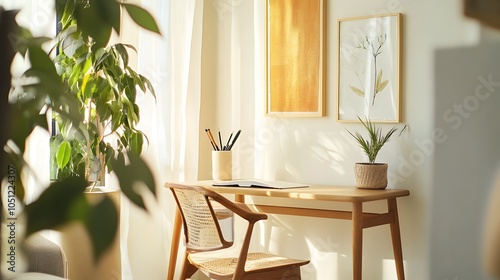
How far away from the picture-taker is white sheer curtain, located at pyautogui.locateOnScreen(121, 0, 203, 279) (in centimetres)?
394

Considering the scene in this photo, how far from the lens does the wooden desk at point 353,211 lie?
330cm

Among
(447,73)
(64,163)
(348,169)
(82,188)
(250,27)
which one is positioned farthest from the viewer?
(250,27)

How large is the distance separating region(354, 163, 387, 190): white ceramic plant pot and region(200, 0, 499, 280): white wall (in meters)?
0.18

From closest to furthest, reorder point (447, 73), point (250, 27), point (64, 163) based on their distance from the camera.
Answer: point (64, 163), point (447, 73), point (250, 27)

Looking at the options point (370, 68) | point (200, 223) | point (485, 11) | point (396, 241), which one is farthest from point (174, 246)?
point (485, 11)

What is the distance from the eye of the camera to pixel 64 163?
130 inches

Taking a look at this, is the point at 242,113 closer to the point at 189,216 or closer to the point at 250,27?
the point at 250,27

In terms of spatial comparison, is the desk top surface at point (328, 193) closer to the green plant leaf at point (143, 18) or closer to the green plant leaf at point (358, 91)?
the green plant leaf at point (358, 91)

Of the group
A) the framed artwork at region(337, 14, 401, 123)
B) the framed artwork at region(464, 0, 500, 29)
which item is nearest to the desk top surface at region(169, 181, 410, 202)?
the framed artwork at region(337, 14, 401, 123)

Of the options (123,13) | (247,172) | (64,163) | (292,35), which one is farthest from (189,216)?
(123,13)

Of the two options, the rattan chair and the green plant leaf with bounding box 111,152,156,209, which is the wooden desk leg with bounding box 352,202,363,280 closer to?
the rattan chair

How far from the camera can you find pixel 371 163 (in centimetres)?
356

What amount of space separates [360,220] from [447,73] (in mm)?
860

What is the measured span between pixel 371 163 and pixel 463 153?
1.44 feet
